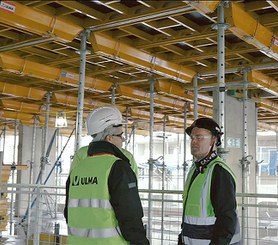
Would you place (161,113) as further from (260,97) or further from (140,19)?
(140,19)

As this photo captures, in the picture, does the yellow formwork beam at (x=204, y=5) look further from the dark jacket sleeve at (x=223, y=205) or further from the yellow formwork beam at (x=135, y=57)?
the yellow formwork beam at (x=135, y=57)

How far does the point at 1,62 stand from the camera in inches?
265

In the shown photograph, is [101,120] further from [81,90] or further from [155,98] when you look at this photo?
[155,98]

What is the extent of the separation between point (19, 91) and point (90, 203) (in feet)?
23.8

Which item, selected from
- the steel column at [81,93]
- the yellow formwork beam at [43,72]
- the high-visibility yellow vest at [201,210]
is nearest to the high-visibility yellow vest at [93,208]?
the high-visibility yellow vest at [201,210]

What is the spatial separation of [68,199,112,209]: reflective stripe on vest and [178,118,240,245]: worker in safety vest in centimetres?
67

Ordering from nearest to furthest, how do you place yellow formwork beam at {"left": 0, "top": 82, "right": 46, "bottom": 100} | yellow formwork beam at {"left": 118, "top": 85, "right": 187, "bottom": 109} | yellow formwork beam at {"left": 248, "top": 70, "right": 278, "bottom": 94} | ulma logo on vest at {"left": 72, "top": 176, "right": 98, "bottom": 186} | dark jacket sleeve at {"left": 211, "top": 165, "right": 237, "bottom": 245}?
ulma logo on vest at {"left": 72, "top": 176, "right": 98, "bottom": 186}
dark jacket sleeve at {"left": 211, "top": 165, "right": 237, "bottom": 245}
yellow formwork beam at {"left": 248, "top": 70, "right": 278, "bottom": 94}
yellow formwork beam at {"left": 0, "top": 82, "right": 46, "bottom": 100}
yellow formwork beam at {"left": 118, "top": 85, "right": 187, "bottom": 109}

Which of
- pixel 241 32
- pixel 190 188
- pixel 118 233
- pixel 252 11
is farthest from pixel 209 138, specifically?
pixel 252 11

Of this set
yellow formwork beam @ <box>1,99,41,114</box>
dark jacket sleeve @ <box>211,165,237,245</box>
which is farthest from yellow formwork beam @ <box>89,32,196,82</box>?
yellow formwork beam @ <box>1,99,41,114</box>

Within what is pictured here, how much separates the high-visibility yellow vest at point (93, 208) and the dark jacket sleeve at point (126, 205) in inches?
2.0

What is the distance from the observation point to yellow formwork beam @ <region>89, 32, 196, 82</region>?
578cm

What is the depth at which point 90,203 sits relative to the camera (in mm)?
2424

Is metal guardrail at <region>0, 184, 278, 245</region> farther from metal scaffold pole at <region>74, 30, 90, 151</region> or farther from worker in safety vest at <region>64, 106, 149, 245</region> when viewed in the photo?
worker in safety vest at <region>64, 106, 149, 245</region>

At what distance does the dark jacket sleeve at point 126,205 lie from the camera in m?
2.31
